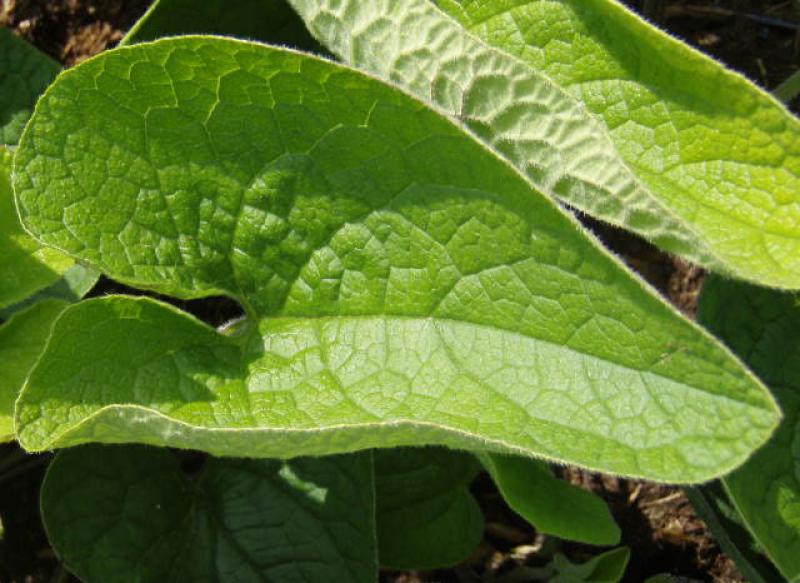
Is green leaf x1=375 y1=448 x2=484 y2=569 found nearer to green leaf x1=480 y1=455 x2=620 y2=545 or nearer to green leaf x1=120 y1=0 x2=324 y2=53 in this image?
green leaf x1=480 y1=455 x2=620 y2=545

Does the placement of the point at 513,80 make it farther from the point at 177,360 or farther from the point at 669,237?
the point at 177,360

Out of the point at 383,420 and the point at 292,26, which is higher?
the point at 292,26

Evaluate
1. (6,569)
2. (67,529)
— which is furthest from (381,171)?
(6,569)

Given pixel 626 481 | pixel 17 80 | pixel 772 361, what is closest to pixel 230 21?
pixel 17 80

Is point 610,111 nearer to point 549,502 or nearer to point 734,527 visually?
point 549,502

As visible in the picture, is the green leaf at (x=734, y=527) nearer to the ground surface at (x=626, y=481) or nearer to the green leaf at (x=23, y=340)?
the ground surface at (x=626, y=481)

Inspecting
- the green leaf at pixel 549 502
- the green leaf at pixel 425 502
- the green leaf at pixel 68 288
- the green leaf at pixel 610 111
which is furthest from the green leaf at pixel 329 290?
the green leaf at pixel 425 502
